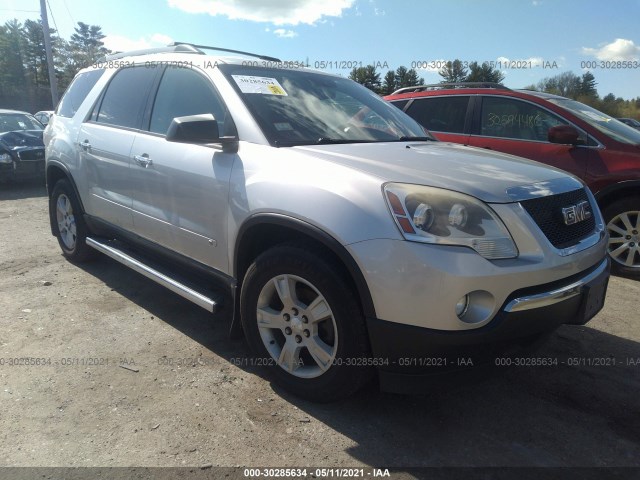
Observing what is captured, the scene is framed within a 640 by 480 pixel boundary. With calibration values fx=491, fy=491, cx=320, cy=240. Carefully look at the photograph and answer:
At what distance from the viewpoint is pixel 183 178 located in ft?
10.3

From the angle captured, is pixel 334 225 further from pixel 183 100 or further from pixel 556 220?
pixel 183 100

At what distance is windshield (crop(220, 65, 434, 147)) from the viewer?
2973 mm

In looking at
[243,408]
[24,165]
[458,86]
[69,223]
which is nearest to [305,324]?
[243,408]

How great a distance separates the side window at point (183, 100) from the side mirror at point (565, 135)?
365 centimetres

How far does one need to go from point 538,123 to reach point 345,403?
4.17 meters

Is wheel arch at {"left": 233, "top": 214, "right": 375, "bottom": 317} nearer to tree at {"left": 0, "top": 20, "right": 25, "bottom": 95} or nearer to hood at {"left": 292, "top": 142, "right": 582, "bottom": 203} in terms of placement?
hood at {"left": 292, "top": 142, "right": 582, "bottom": 203}

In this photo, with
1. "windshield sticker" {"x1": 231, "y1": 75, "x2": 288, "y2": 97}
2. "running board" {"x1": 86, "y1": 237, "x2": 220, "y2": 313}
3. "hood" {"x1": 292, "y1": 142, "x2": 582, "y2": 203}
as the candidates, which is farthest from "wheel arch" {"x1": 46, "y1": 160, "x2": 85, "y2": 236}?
"hood" {"x1": 292, "y1": 142, "x2": 582, "y2": 203}

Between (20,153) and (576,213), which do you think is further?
(20,153)

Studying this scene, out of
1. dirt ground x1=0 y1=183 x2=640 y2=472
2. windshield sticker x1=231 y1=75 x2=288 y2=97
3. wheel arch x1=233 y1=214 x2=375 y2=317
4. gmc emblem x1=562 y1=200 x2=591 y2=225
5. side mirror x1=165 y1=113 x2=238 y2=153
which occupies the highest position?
windshield sticker x1=231 y1=75 x2=288 y2=97

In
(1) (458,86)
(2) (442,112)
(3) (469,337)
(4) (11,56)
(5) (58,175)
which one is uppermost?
(4) (11,56)

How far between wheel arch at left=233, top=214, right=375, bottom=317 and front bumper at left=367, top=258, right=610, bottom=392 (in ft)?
0.55

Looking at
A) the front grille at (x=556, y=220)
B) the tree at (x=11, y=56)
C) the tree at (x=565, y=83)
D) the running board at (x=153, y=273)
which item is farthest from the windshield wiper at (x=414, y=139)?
the tree at (x=11, y=56)

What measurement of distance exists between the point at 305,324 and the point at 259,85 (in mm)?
1591

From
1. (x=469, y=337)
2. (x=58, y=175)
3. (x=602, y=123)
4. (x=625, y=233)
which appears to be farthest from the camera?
(x=602, y=123)
